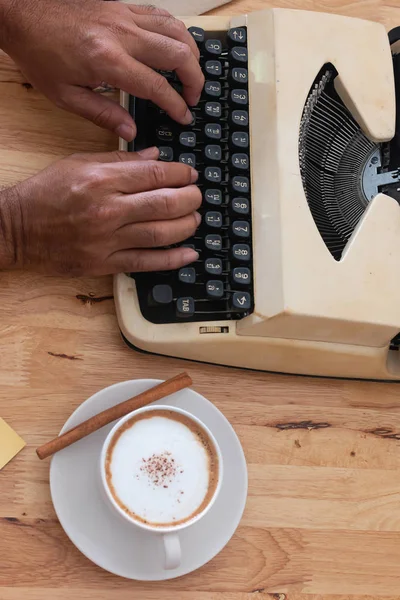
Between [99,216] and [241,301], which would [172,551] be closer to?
[241,301]

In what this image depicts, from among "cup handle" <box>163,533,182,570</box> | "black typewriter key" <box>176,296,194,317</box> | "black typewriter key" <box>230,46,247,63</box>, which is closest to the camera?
"cup handle" <box>163,533,182,570</box>

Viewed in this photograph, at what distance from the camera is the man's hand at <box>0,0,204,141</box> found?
2.89ft

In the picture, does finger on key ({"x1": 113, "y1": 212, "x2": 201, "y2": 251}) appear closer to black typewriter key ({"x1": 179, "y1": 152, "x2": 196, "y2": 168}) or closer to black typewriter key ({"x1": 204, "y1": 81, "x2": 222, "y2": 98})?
black typewriter key ({"x1": 179, "y1": 152, "x2": 196, "y2": 168})

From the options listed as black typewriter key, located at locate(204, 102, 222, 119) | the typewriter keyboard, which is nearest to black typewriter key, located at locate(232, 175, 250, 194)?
the typewriter keyboard

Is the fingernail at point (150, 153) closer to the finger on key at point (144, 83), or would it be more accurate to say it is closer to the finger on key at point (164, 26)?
the finger on key at point (144, 83)

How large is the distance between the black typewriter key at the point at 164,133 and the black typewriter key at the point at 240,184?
118mm

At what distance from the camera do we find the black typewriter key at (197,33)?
3.18 ft

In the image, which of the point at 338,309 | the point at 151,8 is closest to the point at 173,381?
Result: the point at 338,309

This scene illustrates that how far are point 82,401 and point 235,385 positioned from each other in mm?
229

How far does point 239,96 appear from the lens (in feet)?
3.11

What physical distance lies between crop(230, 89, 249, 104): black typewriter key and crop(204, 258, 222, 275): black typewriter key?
0.25m

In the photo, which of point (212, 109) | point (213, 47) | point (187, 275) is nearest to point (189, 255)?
point (187, 275)

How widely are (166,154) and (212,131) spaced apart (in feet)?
0.25

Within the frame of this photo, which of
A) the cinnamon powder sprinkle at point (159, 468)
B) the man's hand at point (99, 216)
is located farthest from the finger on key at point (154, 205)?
the cinnamon powder sprinkle at point (159, 468)
